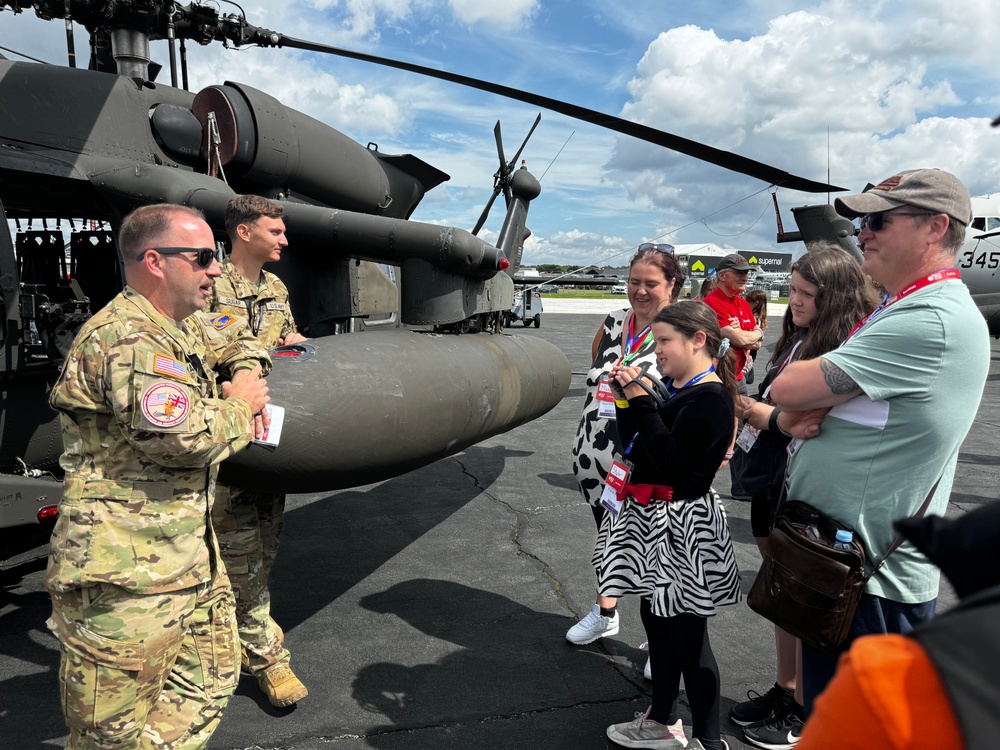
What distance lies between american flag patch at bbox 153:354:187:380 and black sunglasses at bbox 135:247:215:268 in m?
0.30

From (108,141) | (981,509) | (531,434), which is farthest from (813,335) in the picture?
(531,434)

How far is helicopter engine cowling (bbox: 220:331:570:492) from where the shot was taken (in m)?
2.57

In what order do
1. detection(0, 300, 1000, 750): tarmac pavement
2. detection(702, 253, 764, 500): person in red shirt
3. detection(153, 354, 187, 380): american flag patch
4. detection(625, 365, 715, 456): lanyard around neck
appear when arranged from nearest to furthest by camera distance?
detection(153, 354, 187, 380): american flag patch < detection(625, 365, 715, 456): lanyard around neck < detection(0, 300, 1000, 750): tarmac pavement < detection(702, 253, 764, 500): person in red shirt

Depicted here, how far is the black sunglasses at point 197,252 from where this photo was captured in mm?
1937

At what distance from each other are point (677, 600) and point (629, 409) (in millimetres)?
648

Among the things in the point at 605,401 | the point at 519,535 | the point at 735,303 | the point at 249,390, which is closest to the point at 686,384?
the point at 605,401

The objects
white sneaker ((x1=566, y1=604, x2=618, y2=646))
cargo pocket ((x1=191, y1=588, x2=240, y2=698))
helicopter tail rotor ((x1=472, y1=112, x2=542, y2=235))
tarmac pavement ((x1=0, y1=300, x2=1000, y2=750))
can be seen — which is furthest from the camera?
helicopter tail rotor ((x1=472, y1=112, x2=542, y2=235))

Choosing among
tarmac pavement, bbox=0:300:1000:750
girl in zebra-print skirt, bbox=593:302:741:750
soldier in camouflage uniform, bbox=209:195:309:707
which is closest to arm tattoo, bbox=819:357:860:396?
girl in zebra-print skirt, bbox=593:302:741:750

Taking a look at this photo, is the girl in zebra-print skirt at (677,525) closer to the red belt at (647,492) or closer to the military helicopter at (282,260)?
the red belt at (647,492)

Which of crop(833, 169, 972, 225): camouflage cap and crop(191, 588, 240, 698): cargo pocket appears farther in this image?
crop(191, 588, 240, 698): cargo pocket

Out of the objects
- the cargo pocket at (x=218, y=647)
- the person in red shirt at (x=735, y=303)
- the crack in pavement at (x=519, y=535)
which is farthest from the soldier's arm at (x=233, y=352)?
the person in red shirt at (x=735, y=303)

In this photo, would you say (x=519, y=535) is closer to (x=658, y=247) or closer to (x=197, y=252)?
(x=658, y=247)

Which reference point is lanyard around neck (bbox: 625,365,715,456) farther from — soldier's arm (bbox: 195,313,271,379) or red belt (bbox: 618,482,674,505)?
soldier's arm (bbox: 195,313,271,379)

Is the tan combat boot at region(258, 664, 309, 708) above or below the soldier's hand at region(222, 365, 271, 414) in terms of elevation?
below
